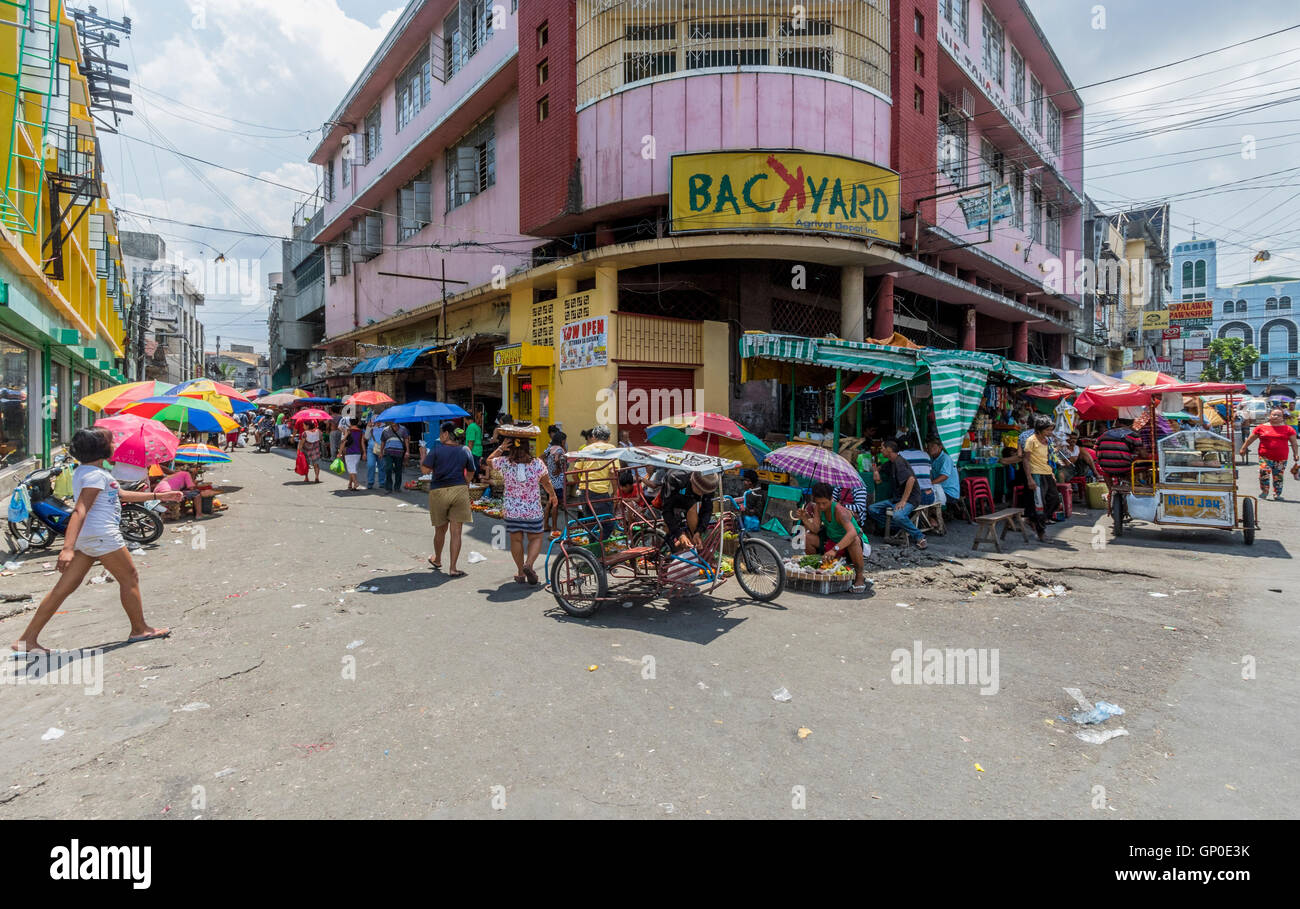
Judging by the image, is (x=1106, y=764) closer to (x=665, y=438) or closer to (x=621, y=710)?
(x=621, y=710)

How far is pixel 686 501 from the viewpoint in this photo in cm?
686

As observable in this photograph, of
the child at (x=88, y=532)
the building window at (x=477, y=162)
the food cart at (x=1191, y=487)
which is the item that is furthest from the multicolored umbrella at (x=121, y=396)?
the food cart at (x=1191, y=487)

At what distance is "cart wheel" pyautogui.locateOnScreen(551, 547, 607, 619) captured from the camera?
6.28 meters

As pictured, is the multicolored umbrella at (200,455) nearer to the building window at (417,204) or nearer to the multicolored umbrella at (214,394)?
the multicolored umbrella at (214,394)

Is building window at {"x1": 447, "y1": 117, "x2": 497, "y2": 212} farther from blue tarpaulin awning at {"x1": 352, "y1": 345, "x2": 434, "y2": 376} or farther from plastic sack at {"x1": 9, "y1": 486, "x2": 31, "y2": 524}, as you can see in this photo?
plastic sack at {"x1": 9, "y1": 486, "x2": 31, "y2": 524}

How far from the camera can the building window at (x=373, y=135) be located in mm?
26203

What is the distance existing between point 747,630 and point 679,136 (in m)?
10.7

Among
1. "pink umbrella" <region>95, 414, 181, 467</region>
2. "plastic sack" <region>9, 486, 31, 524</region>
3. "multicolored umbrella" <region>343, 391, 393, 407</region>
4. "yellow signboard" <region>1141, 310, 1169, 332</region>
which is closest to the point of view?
"plastic sack" <region>9, 486, 31, 524</region>

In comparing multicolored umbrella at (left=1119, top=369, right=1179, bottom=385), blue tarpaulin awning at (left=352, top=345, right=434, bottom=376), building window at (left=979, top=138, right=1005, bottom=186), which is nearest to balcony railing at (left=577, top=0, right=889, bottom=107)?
multicolored umbrella at (left=1119, top=369, right=1179, bottom=385)

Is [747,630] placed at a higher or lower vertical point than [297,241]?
lower

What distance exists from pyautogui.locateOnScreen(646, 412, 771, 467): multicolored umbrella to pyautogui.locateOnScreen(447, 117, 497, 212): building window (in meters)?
12.3
